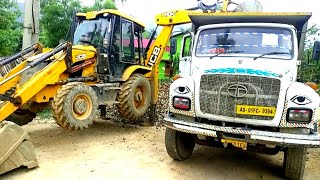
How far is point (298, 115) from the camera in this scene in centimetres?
425

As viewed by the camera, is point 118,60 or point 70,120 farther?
point 118,60

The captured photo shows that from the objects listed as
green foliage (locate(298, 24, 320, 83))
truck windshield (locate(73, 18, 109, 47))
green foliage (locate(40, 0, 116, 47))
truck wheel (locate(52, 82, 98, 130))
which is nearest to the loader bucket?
truck wheel (locate(52, 82, 98, 130))

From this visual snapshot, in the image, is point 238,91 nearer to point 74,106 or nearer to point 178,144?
point 178,144

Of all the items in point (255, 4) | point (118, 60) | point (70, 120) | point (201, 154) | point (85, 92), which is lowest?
point (201, 154)

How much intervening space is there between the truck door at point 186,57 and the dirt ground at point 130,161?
149 centimetres

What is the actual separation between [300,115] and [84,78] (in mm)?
4235

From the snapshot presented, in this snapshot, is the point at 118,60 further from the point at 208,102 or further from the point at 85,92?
the point at 208,102

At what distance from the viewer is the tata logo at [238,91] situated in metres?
4.57

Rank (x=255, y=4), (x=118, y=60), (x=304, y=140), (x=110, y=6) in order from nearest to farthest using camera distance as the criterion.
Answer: (x=304, y=140)
(x=255, y=4)
(x=118, y=60)
(x=110, y=6)

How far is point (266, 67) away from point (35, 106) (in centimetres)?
419

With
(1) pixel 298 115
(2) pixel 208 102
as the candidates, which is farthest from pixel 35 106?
(1) pixel 298 115

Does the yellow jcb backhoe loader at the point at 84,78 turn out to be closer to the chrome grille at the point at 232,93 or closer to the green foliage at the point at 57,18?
the chrome grille at the point at 232,93

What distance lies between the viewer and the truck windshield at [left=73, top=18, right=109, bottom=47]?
7.24 metres

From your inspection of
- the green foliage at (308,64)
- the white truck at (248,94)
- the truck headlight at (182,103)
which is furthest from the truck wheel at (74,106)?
the green foliage at (308,64)
